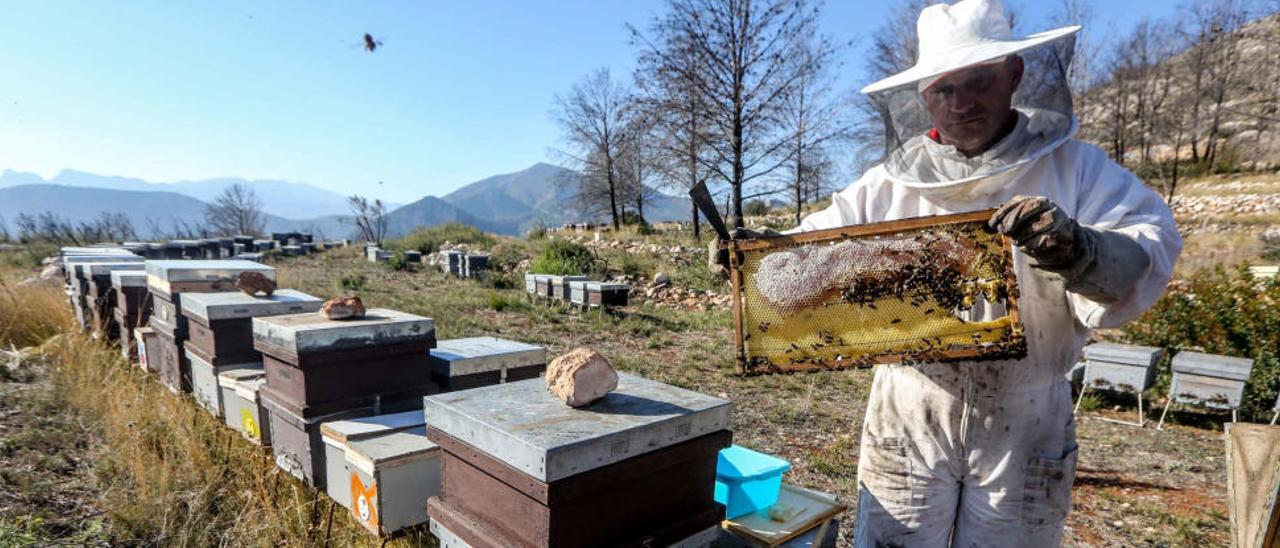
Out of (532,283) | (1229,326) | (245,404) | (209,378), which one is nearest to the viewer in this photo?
(245,404)

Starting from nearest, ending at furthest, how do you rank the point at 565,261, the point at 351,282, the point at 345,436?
the point at 345,436 → the point at 351,282 → the point at 565,261

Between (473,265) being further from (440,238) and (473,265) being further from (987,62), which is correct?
(987,62)

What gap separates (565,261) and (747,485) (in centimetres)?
1308

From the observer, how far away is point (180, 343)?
4.37m

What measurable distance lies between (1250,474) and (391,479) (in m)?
3.74

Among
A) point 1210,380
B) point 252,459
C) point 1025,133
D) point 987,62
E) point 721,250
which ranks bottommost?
point 1210,380

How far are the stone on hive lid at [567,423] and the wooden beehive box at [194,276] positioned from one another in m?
3.40

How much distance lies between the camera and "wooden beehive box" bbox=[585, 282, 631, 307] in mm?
10344

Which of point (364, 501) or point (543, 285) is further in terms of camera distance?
point (543, 285)

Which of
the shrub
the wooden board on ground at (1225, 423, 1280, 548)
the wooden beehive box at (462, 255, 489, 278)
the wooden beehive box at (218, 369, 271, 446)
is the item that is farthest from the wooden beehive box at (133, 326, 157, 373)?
the wooden beehive box at (462, 255, 489, 278)

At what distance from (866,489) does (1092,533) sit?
121 inches

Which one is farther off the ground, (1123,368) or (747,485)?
(747,485)

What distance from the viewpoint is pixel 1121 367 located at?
623 centimetres

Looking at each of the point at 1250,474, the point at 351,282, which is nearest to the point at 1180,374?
the point at 1250,474
